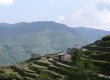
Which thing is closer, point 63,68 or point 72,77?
point 72,77

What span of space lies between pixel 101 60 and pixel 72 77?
19.3 metres

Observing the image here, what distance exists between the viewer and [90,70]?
60.1m

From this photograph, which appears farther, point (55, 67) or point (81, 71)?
point (55, 67)

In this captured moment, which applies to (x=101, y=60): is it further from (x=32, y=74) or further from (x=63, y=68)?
(x=32, y=74)

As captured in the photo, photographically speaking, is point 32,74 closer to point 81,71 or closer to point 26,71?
point 26,71

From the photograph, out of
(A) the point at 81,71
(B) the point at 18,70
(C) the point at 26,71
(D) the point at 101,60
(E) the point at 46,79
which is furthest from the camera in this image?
(B) the point at 18,70

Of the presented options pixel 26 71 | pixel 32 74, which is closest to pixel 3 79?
pixel 32 74

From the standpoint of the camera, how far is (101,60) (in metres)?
77.8

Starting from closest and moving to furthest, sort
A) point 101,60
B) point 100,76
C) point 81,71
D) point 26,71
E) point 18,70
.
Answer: point 81,71 < point 100,76 < point 101,60 < point 26,71 < point 18,70

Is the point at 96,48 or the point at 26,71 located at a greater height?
the point at 96,48

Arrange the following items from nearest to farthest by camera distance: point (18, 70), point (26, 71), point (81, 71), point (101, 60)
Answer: point (81, 71)
point (101, 60)
point (26, 71)
point (18, 70)

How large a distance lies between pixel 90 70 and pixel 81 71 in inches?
81.3

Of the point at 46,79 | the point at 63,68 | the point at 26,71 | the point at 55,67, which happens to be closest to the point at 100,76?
the point at 46,79

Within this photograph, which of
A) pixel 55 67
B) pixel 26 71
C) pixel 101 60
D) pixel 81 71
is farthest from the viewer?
pixel 26 71
